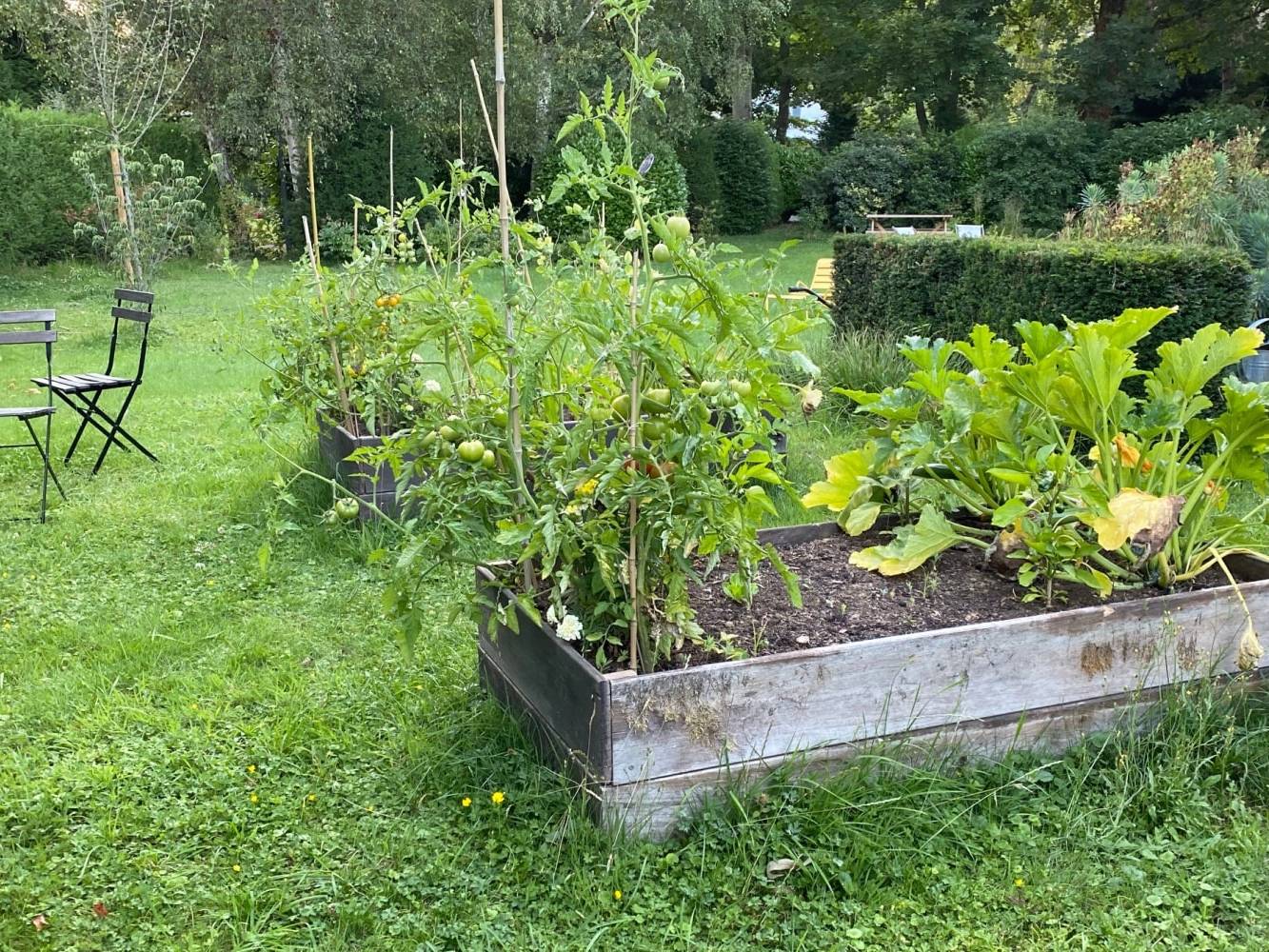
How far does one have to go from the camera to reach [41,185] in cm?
1493

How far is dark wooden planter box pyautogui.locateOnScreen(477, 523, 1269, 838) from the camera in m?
2.16

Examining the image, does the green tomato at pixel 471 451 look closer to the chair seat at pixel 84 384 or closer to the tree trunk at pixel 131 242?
the chair seat at pixel 84 384

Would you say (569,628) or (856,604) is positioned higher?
(569,628)

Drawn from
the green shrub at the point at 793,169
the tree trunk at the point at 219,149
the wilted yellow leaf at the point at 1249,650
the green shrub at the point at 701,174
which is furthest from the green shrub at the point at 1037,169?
the wilted yellow leaf at the point at 1249,650

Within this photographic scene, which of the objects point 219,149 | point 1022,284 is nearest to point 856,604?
point 1022,284

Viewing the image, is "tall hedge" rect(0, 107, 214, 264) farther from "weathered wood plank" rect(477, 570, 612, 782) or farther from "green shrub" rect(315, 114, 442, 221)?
"weathered wood plank" rect(477, 570, 612, 782)

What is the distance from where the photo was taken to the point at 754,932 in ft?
6.63

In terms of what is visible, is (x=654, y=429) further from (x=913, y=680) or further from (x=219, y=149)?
(x=219, y=149)

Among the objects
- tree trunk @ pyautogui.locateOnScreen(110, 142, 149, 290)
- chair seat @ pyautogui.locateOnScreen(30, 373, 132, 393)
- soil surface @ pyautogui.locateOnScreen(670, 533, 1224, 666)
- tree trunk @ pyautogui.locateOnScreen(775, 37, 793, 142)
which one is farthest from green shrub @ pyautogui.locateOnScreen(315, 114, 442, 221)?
soil surface @ pyautogui.locateOnScreen(670, 533, 1224, 666)

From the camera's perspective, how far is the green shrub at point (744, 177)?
21.7 m

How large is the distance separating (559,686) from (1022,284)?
5106 mm

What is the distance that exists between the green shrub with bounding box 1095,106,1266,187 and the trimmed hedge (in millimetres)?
14895

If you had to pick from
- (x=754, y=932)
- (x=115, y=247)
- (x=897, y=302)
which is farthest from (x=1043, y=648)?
(x=115, y=247)

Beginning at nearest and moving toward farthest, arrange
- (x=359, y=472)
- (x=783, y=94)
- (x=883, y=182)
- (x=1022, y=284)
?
1. (x=359, y=472)
2. (x=1022, y=284)
3. (x=883, y=182)
4. (x=783, y=94)
